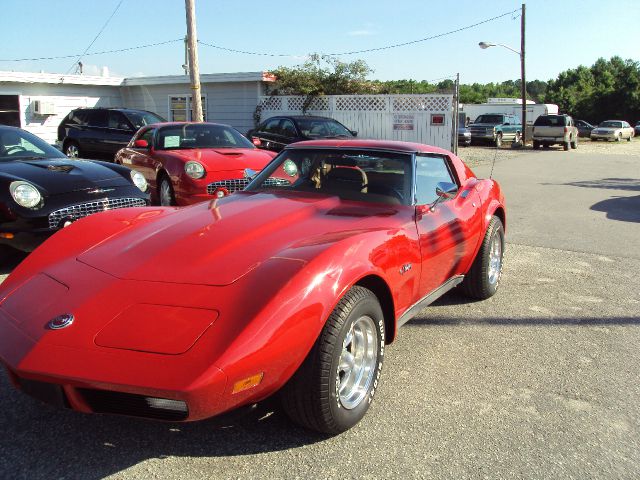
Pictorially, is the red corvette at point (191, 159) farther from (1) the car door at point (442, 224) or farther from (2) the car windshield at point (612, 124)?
(2) the car windshield at point (612, 124)

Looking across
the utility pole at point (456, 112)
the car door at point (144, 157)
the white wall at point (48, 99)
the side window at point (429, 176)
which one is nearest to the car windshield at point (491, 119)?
the utility pole at point (456, 112)

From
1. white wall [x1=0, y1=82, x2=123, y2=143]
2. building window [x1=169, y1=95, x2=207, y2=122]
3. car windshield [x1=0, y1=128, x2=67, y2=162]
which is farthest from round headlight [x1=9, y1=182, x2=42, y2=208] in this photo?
building window [x1=169, y1=95, x2=207, y2=122]

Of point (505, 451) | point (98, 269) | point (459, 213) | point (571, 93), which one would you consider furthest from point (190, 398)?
point (571, 93)

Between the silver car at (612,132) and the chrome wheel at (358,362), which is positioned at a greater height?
the silver car at (612,132)

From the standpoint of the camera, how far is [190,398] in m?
2.13

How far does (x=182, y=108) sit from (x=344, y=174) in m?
19.4

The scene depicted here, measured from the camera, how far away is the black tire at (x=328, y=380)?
2488 millimetres

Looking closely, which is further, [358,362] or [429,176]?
[429,176]

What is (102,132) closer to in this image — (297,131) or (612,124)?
(297,131)

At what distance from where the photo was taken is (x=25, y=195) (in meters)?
5.20

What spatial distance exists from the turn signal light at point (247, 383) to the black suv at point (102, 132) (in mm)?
12517

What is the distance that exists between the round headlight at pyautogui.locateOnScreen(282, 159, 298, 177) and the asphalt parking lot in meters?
1.43

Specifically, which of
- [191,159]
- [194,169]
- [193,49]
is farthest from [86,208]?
[193,49]

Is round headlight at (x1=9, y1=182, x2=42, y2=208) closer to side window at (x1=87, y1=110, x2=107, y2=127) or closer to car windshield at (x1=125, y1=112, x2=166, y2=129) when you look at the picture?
car windshield at (x1=125, y1=112, x2=166, y2=129)
